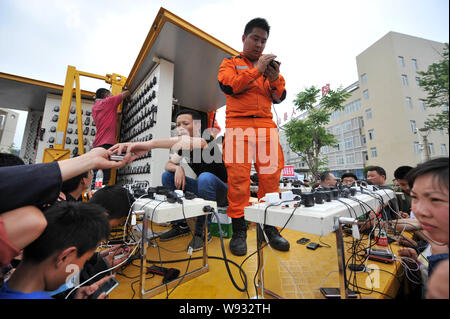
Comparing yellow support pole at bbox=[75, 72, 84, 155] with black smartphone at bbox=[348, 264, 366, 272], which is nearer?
black smartphone at bbox=[348, 264, 366, 272]

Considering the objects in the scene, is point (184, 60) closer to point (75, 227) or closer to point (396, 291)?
point (75, 227)

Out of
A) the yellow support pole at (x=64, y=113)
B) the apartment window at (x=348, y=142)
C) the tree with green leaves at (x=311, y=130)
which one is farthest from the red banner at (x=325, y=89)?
the yellow support pole at (x=64, y=113)

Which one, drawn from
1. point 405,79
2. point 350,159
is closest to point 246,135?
point 405,79

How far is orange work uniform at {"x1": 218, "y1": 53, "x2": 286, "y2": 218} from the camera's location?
124 cm

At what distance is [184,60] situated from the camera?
8.94 ft

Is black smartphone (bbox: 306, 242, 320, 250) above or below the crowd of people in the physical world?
below

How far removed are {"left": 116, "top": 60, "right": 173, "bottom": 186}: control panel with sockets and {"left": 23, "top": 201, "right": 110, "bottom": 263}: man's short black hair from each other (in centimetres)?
184

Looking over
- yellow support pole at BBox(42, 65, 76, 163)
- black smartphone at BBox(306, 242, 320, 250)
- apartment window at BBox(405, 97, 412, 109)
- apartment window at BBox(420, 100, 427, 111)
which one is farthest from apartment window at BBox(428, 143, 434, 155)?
yellow support pole at BBox(42, 65, 76, 163)

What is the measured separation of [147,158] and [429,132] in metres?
2.83

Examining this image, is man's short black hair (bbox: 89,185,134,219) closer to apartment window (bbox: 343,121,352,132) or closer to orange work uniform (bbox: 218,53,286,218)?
orange work uniform (bbox: 218,53,286,218)

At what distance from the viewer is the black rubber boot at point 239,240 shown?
1183 millimetres

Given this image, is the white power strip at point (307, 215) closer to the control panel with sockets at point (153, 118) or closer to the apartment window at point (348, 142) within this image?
the control panel with sockets at point (153, 118)
